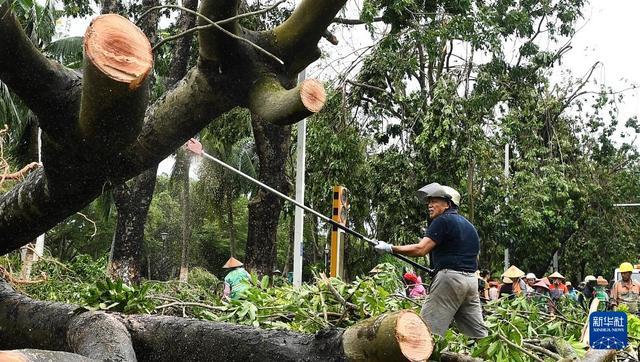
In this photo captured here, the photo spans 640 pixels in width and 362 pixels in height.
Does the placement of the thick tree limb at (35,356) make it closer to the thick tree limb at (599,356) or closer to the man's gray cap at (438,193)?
the thick tree limb at (599,356)

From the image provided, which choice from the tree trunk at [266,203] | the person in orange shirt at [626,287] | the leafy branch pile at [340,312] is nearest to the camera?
the leafy branch pile at [340,312]

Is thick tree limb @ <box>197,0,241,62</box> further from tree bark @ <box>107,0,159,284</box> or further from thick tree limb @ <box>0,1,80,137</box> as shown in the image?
tree bark @ <box>107,0,159,284</box>

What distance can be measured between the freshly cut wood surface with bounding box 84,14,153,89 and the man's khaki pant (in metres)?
3.18

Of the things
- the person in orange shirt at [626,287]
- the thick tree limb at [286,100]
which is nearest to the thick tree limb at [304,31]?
the thick tree limb at [286,100]

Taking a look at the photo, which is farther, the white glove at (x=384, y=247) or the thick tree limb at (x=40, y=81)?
the white glove at (x=384, y=247)

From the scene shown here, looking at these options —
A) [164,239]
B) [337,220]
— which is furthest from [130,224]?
[164,239]

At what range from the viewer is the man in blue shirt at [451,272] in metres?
5.51

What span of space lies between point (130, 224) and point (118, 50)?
7.90 meters

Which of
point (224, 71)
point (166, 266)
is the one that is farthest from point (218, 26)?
point (166, 266)

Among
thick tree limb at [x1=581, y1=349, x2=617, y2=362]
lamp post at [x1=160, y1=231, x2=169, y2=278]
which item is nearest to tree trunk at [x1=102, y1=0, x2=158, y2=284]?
thick tree limb at [x1=581, y1=349, x2=617, y2=362]

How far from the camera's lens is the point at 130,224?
10.6 metres

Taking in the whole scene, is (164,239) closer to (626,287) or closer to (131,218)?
(131,218)

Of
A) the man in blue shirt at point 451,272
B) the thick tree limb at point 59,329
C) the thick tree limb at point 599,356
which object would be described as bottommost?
the thick tree limb at point 599,356

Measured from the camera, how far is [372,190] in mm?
16953
